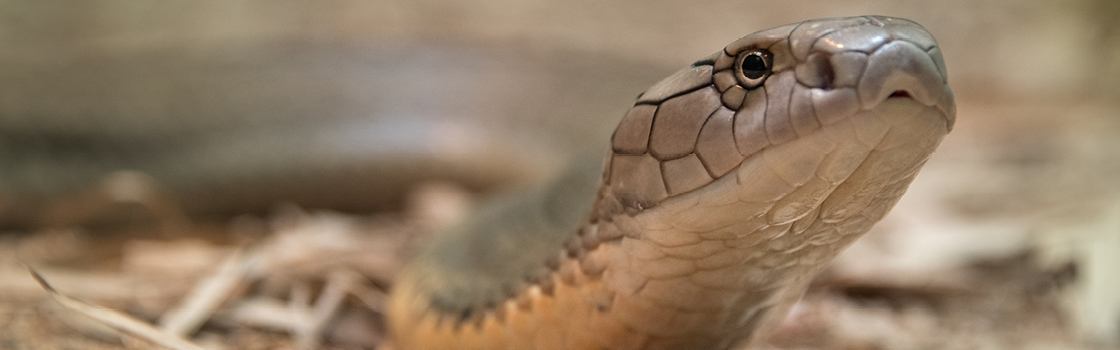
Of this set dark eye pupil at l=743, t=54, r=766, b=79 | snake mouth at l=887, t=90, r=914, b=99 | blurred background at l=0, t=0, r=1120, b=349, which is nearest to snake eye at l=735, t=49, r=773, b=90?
dark eye pupil at l=743, t=54, r=766, b=79

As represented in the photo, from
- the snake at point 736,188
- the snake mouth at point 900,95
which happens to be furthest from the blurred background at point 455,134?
the snake mouth at point 900,95

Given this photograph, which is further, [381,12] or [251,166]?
[381,12]

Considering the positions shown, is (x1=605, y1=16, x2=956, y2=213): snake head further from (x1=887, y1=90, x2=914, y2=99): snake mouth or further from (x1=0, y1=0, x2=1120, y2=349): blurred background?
(x1=0, y1=0, x2=1120, y2=349): blurred background

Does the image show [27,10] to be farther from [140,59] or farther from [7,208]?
[7,208]

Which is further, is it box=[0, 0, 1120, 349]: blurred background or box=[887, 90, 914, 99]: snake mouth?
box=[0, 0, 1120, 349]: blurred background

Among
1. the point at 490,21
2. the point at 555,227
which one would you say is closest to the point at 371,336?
the point at 555,227

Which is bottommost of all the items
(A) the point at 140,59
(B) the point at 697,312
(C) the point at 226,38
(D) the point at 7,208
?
(B) the point at 697,312

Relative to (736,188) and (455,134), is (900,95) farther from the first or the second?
(455,134)

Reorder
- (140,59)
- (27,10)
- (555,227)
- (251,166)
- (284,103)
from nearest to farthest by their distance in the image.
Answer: (555,227)
(251,166)
(284,103)
(140,59)
(27,10)

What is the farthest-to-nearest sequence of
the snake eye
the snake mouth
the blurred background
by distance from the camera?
the blurred background
the snake eye
the snake mouth
